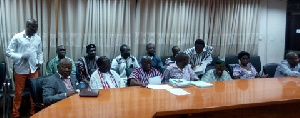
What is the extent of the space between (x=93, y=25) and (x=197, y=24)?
7.06 ft

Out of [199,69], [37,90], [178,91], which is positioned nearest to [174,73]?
[178,91]

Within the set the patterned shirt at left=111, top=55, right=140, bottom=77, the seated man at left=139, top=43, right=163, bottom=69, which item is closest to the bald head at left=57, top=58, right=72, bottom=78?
the patterned shirt at left=111, top=55, right=140, bottom=77

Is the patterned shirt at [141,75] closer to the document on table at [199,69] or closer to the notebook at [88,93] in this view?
the notebook at [88,93]

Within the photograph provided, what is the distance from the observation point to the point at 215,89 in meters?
3.27

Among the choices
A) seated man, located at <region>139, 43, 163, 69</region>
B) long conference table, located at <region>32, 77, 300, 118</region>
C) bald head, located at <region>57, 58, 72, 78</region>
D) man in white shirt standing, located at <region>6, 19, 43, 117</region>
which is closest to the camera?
long conference table, located at <region>32, 77, 300, 118</region>

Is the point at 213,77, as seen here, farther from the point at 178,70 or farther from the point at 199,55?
the point at 199,55

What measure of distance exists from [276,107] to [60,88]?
2155 mm

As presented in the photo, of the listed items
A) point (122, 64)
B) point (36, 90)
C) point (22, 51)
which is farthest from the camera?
point (122, 64)

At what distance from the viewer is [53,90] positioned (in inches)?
114

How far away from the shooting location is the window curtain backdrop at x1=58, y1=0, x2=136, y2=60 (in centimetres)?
502

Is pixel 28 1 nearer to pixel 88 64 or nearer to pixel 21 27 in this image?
pixel 21 27

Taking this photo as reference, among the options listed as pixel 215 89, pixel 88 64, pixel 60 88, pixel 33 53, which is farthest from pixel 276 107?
pixel 33 53

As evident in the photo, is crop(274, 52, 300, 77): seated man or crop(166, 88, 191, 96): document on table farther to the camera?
crop(274, 52, 300, 77): seated man

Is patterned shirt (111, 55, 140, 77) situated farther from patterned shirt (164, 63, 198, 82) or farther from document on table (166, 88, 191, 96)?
document on table (166, 88, 191, 96)
